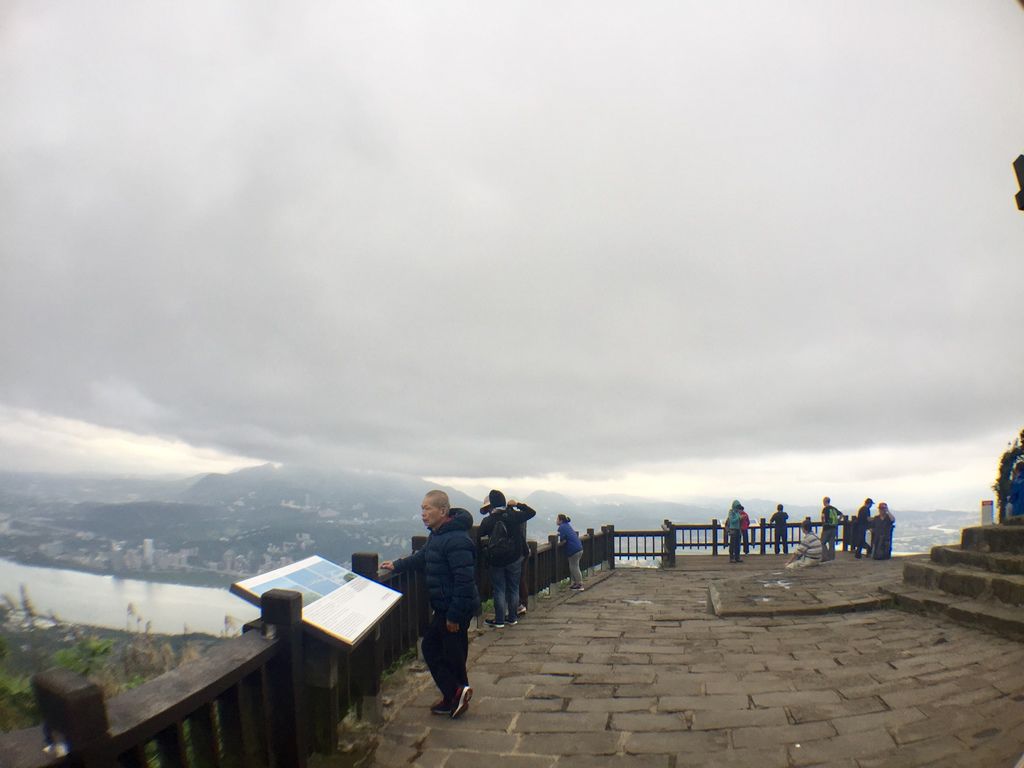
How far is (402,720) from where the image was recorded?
459 cm

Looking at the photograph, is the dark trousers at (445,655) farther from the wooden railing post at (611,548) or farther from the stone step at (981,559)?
the wooden railing post at (611,548)

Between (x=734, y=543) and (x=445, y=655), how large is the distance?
16.7m

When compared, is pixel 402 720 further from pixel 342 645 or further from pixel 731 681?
pixel 731 681

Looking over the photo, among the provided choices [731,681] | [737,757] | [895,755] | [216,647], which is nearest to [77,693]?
[216,647]

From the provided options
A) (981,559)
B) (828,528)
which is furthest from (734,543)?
(981,559)

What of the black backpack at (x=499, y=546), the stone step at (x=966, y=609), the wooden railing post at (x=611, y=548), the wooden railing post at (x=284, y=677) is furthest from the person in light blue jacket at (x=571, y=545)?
the wooden railing post at (x=284, y=677)

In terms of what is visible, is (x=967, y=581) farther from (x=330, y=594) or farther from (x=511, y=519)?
(x=330, y=594)


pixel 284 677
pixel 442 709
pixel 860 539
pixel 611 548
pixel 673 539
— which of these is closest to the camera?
pixel 284 677

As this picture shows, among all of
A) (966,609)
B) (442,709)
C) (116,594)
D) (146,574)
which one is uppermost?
(966,609)

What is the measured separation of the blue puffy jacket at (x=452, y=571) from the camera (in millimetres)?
4435

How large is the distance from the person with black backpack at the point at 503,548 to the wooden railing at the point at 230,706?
2.71 meters

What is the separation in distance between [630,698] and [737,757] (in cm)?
135

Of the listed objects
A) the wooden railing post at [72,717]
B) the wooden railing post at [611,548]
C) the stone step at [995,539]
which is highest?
the wooden railing post at [72,717]

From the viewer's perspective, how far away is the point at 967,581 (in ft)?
26.1
